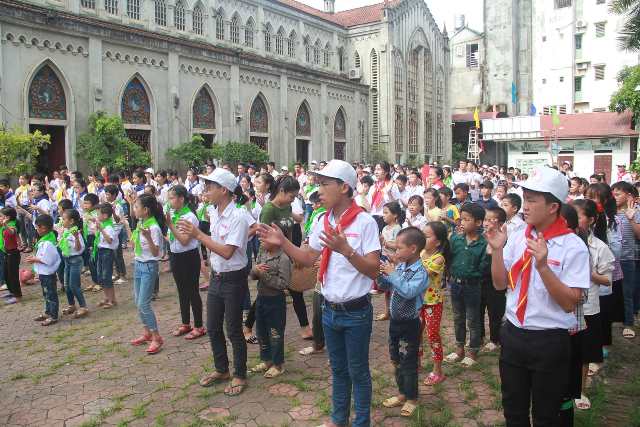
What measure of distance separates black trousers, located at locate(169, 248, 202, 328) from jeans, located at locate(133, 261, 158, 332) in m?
0.34

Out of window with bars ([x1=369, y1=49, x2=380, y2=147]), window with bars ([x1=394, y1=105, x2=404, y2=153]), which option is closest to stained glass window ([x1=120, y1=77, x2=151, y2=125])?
window with bars ([x1=369, y1=49, x2=380, y2=147])

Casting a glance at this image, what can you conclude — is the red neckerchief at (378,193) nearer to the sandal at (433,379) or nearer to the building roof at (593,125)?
the sandal at (433,379)

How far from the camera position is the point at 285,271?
514 centimetres

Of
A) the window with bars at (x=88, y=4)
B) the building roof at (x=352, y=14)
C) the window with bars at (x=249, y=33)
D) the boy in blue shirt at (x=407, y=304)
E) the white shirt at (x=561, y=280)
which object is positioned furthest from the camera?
the building roof at (x=352, y=14)

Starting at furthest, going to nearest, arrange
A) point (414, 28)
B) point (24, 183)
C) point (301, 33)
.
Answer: point (414, 28)
point (301, 33)
point (24, 183)

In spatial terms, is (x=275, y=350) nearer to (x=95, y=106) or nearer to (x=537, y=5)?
(x=95, y=106)

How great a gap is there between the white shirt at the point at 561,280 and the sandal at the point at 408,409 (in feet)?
5.21

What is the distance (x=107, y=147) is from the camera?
18719 mm

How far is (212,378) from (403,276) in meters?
2.14

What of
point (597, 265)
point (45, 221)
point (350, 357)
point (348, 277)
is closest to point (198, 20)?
point (45, 221)

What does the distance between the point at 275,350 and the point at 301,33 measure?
102ft

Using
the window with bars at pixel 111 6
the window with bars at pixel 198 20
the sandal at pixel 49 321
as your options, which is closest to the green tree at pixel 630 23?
the sandal at pixel 49 321

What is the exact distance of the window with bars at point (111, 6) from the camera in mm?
22766

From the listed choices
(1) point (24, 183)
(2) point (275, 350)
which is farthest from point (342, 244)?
(1) point (24, 183)
